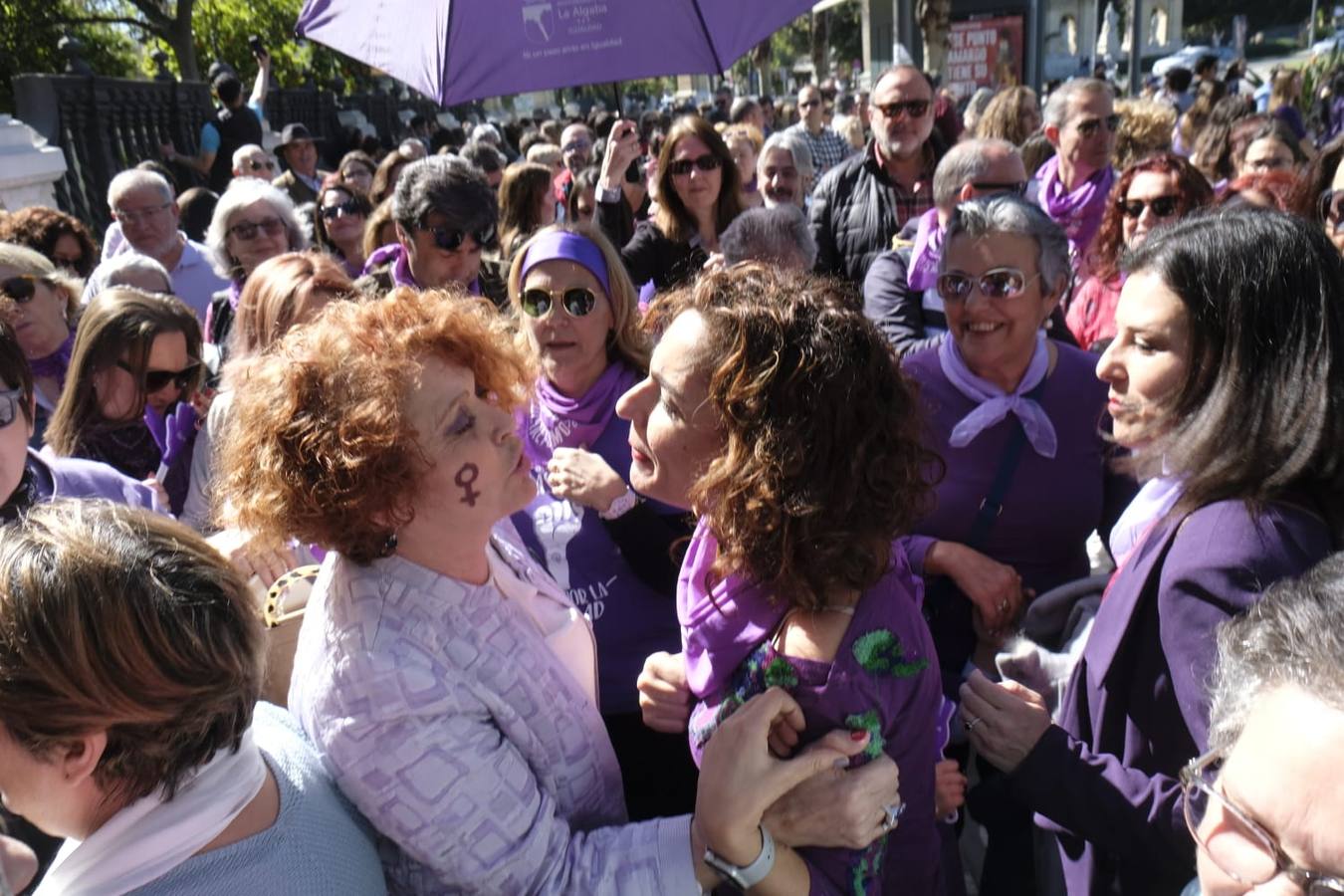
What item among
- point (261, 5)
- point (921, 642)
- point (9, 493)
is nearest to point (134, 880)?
point (921, 642)

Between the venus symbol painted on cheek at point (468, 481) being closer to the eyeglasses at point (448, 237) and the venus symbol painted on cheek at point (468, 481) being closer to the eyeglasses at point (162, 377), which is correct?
the eyeglasses at point (162, 377)

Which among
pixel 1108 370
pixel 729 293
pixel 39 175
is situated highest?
pixel 39 175

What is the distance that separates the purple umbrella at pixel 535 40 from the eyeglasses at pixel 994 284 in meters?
1.13

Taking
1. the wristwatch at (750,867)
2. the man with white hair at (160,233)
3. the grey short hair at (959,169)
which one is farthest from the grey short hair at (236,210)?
the wristwatch at (750,867)

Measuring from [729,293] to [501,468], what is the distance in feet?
1.62

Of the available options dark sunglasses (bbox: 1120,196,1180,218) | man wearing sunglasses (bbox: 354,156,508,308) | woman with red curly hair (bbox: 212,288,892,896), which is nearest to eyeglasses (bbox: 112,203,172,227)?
man wearing sunglasses (bbox: 354,156,508,308)

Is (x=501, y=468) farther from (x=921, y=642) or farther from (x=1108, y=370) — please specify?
(x=1108, y=370)

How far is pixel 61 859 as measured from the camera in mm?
1235

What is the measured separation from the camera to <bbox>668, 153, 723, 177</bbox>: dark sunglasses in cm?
455

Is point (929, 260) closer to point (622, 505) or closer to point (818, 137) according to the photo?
point (622, 505)

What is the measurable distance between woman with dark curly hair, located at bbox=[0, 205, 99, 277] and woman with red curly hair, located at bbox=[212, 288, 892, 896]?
4.39 m

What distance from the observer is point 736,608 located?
153 cm

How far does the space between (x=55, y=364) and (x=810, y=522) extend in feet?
11.4

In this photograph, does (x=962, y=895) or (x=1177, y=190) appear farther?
(x=1177, y=190)
